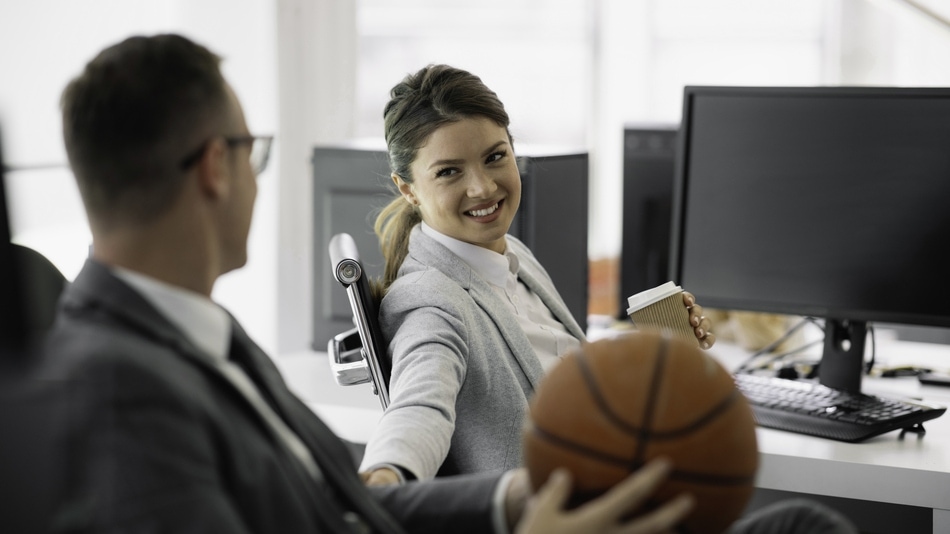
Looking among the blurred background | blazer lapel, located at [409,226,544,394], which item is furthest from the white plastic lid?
the blurred background

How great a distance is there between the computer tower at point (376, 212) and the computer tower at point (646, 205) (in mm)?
137

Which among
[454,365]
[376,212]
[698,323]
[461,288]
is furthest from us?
[376,212]

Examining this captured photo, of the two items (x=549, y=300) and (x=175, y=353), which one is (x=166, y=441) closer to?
(x=175, y=353)

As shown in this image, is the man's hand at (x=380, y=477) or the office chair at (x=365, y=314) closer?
the man's hand at (x=380, y=477)

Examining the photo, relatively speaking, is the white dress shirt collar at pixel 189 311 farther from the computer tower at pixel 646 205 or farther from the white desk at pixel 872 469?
the computer tower at pixel 646 205

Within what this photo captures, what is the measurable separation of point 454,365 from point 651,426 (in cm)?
62

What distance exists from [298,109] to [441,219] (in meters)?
2.04

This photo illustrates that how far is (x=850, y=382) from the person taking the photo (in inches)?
82.6

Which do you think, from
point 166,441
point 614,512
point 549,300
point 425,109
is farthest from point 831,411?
point 166,441

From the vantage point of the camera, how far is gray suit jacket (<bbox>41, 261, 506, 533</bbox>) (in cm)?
88

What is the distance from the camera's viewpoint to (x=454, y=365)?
1608mm

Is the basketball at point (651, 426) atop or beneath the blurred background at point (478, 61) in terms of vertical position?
beneath

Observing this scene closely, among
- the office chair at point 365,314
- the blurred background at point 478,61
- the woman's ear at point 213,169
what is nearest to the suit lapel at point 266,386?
the woman's ear at point 213,169

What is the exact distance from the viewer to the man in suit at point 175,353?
887mm
